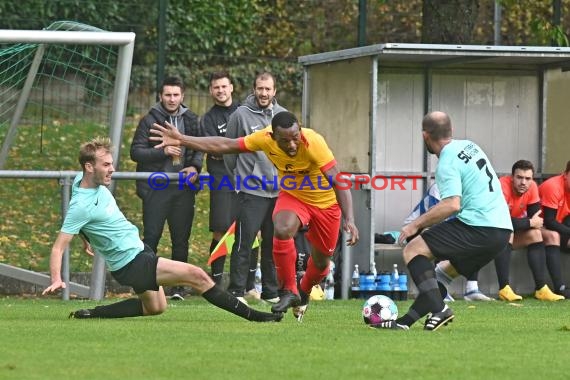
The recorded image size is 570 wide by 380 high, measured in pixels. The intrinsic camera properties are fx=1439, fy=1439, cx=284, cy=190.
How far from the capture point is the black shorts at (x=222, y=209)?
15.3 m

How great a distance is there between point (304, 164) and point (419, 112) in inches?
229

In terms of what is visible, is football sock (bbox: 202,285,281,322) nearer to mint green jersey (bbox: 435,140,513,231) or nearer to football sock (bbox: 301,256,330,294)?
football sock (bbox: 301,256,330,294)

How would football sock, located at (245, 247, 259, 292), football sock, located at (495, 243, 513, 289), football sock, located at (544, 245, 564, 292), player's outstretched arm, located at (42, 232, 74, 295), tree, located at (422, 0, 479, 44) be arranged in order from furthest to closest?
1. tree, located at (422, 0, 479, 44)
2. football sock, located at (544, 245, 564, 292)
3. football sock, located at (495, 243, 513, 289)
4. football sock, located at (245, 247, 259, 292)
5. player's outstretched arm, located at (42, 232, 74, 295)

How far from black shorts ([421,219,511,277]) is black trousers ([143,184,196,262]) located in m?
4.69

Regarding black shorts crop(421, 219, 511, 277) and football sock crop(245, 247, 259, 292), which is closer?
black shorts crop(421, 219, 511, 277)

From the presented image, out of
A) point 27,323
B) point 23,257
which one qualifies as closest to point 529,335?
point 27,323

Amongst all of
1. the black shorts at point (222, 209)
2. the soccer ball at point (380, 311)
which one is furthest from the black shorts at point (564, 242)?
the soccer ball at point (380, 311)

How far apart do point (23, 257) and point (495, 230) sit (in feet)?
24.4

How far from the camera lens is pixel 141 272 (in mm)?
11375

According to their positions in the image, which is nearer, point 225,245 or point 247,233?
point 247,233

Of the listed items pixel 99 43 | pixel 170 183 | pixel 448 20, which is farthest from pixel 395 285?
pixel 448 20

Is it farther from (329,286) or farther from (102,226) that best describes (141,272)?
(329,286)

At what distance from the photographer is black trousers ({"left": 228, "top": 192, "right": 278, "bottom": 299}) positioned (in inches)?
571

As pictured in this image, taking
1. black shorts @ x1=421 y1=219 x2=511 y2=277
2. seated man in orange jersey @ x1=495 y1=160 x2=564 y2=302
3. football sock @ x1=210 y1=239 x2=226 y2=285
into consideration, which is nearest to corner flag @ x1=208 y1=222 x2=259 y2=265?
football sock @ x1=210 y1=239 x2=226 y2=285
